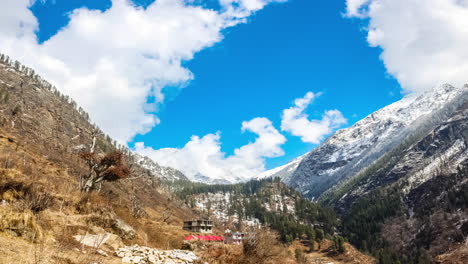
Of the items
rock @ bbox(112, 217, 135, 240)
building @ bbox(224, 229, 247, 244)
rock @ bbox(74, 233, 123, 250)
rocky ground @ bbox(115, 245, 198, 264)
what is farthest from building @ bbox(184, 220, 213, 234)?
rocky ground @ bbox(115, 245, 198, 264)

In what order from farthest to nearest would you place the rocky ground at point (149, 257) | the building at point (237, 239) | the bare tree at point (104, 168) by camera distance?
1. the bare tree at point (104, 168)
2. the building at point (237, 239)
3. the rocky ground at point (149, 257)

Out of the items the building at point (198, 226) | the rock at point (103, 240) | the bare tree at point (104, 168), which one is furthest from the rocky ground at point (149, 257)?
the building at point (198, 226)

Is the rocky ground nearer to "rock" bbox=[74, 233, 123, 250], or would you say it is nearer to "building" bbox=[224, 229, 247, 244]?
"rock" bbox=[74, 233, 123, 250]

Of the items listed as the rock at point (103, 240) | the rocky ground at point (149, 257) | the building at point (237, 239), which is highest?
the building at point (237, 239)

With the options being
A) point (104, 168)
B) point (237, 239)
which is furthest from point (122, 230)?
point (237, 239)

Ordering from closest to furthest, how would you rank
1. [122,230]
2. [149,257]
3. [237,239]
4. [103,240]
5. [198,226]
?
[149,257], [103,240], [122,230], [237,239], [198,226]

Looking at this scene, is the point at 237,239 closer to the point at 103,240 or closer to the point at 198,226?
the point at 103,240

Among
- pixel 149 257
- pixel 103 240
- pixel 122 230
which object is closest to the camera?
pixel 149 257

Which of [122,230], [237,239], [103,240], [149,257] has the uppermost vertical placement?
[122,230]

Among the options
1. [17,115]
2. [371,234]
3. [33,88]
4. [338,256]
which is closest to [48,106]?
[33,88]

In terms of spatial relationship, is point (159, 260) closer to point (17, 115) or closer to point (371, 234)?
point (17, 115)

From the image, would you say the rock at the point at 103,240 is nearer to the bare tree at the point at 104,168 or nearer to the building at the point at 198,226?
the bare tree at the point at 104,168

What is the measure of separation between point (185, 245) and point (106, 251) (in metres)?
12.3

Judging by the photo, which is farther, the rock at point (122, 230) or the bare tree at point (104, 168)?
the bare tree at point (104, 168)
